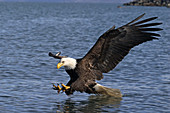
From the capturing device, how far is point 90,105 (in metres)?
9.84

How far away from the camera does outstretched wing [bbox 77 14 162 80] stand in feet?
30.7

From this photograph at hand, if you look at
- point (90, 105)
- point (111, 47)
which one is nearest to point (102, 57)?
point (111, 47)

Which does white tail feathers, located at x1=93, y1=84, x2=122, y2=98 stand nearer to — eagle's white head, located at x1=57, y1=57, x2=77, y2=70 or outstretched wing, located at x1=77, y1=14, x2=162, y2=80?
outstretched wing, located at x1=77, y1=14, x2=162, y2=80

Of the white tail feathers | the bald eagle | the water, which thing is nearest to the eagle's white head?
the bald eagle

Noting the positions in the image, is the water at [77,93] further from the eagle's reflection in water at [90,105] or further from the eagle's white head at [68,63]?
the eagle's white head at [68,63]

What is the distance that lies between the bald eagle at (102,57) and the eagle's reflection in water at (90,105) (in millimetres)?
339

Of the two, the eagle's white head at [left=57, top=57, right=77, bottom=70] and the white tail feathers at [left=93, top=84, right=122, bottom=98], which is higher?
the eagle's white head at [left=57, top=57, right=77, bottom=70]

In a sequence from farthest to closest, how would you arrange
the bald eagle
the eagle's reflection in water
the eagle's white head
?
1. the eagle's reflection in water
2. the bald eagle
3. the eagle's white head

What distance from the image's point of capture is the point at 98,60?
32.2 ft

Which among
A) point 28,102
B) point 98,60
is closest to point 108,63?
point 98,60

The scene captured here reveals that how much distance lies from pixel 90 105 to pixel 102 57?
52.1 inches

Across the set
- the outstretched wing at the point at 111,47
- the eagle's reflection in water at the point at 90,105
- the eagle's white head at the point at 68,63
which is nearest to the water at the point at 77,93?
the eagle's reflection in water at the point at 90,105

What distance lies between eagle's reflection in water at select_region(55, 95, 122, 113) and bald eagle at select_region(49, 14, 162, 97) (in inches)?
13.3

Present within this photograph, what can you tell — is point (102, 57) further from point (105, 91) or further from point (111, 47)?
point (105, 91)
